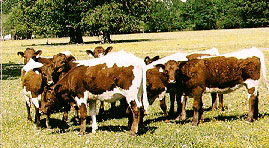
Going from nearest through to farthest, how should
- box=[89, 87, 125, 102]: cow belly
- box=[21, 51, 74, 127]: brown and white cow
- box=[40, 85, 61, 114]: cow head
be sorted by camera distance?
1. box=[89, 87, 125, 102]: cow belly
2. box=[40, 85, 61, 114]: cow head
3. box=[21, 51, 74, 127]: brown and white cow

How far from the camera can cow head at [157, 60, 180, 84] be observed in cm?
1032

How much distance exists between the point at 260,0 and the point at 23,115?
117 meters

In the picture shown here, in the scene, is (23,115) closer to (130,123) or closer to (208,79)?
(130,123)

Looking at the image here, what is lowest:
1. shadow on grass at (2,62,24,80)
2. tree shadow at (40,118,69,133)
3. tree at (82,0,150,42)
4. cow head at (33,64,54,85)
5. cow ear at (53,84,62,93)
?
tree shadow at (40,118,69,133)

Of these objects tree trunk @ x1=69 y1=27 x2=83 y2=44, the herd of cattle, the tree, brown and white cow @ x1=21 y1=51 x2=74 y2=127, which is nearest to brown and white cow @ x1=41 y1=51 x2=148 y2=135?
the herd of cattle

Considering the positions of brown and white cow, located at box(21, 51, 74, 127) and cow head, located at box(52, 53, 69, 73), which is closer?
brown and white cow, located at box(21, 51, 74, 127)

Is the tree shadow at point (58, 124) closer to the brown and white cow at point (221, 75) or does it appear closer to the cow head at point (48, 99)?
the cow head at point (48, 99)

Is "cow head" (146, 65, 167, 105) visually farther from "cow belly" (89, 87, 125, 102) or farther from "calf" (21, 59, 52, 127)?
"calf" (21, 59, 52, 127)

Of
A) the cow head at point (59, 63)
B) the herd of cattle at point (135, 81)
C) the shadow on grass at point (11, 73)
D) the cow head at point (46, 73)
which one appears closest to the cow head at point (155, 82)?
the herd of cattle at point (135, 81)

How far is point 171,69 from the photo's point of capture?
10.5 meters

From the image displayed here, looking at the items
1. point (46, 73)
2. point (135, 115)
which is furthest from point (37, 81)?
point (135, 115)

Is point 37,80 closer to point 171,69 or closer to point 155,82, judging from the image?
point 155,82

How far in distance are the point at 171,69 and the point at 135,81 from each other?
1.52 meters

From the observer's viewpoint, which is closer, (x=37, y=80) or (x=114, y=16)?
(x=37, y=80)
